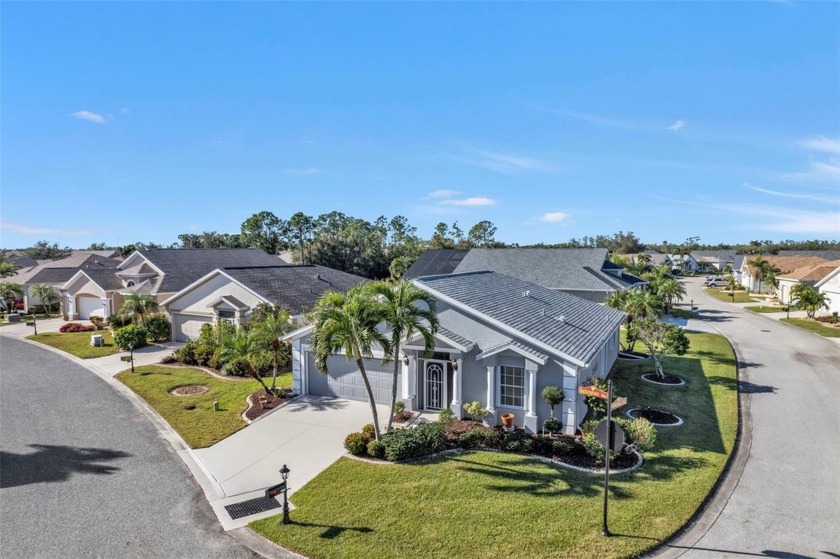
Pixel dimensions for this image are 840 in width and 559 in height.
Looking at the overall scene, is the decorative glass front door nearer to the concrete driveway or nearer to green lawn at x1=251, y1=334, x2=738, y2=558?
the concrete driveway

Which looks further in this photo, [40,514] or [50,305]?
[50,305]

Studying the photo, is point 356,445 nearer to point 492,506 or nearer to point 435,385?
point 435,385

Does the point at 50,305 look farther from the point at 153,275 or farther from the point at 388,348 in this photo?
the point at 388,348

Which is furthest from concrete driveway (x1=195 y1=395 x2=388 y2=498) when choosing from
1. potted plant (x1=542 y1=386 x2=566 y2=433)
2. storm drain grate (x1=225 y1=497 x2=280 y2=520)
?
potted plant (x1=542 y1=386 x2=566 y2=433)

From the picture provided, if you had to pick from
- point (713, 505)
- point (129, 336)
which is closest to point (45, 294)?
point (129, 336)

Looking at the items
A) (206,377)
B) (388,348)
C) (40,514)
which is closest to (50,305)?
(206,377)

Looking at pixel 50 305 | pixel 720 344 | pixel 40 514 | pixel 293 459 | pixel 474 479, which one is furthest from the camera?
pixel 50 305
